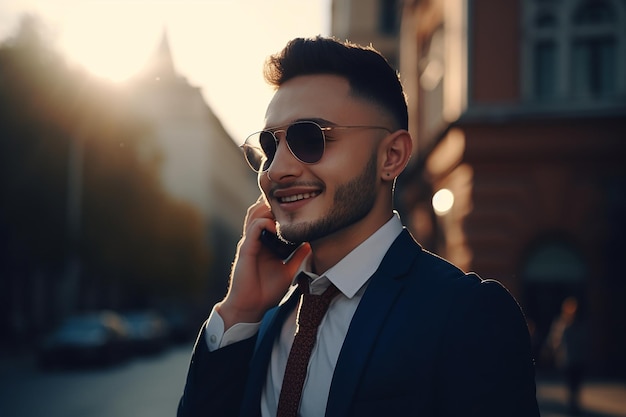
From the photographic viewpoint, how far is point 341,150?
2.48 m

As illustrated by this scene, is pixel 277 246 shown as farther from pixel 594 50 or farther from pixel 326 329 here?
pixel 594 50

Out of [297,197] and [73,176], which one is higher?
[297,197]

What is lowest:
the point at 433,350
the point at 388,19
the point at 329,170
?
the point at 433,350

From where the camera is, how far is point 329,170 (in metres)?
2.46

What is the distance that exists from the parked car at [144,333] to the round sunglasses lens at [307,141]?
91.0 ft

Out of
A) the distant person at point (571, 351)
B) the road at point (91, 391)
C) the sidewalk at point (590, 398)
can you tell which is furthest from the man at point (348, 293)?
the distant person at point (571, 351)

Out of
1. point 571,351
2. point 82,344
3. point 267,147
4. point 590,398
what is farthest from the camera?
point 82,344

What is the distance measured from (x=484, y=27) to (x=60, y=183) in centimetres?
1989

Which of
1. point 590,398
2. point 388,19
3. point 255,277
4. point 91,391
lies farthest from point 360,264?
point 388,19

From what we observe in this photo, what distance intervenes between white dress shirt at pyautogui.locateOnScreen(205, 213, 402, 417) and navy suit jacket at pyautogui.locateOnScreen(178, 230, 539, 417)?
0.35 ft

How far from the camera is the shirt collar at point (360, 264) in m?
2.44

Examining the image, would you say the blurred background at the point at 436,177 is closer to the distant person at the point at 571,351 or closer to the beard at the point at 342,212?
the distant person at the point at 571,351

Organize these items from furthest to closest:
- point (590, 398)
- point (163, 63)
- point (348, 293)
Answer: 1. point (163, 63)
2. point (590, 398)
3. point (348, 293)

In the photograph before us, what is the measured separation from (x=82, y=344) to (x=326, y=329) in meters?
22.8
